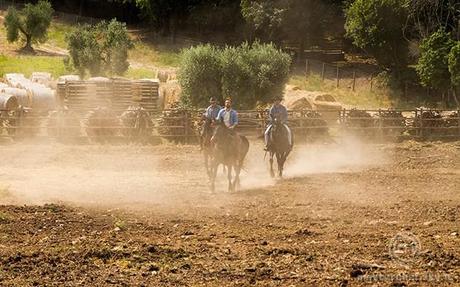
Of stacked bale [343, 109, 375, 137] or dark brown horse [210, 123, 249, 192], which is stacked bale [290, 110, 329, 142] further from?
dark brown horse [210, 123, 249, 192]

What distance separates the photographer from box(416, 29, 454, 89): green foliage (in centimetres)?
3972

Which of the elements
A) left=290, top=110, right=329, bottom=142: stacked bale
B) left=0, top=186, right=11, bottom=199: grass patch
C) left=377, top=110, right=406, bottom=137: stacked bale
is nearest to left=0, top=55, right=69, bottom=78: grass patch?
left=290, top=110, right=329, bottom=142: stacked bale

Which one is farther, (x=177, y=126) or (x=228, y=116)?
(x=177, y=126)

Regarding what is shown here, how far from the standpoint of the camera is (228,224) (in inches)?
611

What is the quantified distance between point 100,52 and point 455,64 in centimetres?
2454

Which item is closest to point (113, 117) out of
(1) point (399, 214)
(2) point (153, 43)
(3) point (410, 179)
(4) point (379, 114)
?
(4) point (379, 114)

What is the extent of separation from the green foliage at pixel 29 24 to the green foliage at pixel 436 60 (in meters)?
36.7

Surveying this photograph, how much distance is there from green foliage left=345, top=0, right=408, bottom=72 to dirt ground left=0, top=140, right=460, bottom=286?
21.2 meters

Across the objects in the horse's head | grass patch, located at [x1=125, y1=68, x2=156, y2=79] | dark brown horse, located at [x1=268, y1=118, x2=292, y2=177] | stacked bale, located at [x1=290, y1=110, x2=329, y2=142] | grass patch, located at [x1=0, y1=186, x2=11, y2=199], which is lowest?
grass patch, located at [x1=0, y1=186, x2=11, y2=199]

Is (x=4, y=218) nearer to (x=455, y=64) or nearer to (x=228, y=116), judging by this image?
(x=228, y=116)

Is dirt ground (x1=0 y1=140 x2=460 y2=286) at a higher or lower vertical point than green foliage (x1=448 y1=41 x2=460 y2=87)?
lower

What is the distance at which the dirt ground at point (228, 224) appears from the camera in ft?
38.0

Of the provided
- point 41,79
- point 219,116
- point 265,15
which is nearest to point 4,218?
point 219,116

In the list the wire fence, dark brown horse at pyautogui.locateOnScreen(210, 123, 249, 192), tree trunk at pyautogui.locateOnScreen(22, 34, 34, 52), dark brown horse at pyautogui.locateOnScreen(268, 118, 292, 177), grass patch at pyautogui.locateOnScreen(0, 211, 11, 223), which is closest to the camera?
A: grass patch at pyautogui.locateOnScreen(0, 211, 11, 223)
